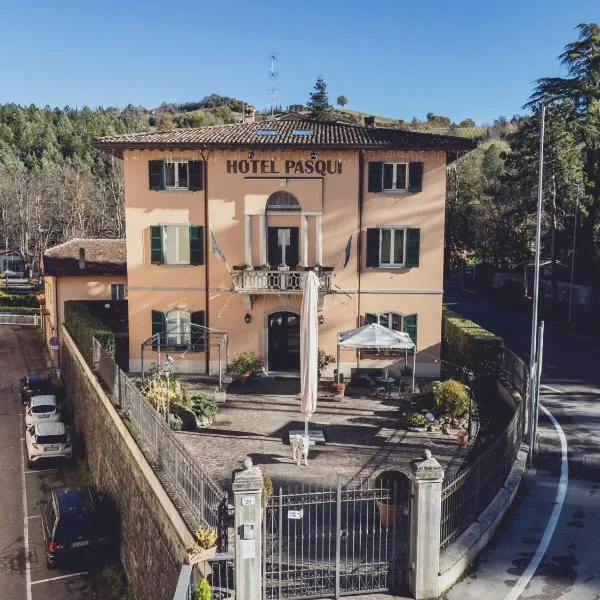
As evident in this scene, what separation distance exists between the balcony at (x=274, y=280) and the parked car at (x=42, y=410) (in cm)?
867

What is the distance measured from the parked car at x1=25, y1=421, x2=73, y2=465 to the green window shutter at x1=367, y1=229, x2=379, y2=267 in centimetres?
1252

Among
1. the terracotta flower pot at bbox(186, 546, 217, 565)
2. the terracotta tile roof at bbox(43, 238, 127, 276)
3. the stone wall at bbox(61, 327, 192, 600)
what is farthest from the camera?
the terracotta tile roof at bbox(43, 238, 127, 276)

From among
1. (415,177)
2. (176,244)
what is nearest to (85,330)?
(176,244)

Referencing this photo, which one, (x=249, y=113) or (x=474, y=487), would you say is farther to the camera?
(x=249, y=113)

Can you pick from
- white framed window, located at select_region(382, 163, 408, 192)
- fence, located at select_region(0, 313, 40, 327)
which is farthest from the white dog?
fence, located at select_region(0, 313, 40, 327)

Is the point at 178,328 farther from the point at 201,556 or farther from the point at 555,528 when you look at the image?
the point at 201,556

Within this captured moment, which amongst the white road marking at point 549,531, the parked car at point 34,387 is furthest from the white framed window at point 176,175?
the white road marking at point 549,531

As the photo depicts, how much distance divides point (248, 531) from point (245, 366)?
49.0ft

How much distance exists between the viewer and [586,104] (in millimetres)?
40031

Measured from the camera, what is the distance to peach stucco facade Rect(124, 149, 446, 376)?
77.3 feet

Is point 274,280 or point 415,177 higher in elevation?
point 415,177

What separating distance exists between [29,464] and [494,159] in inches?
2811

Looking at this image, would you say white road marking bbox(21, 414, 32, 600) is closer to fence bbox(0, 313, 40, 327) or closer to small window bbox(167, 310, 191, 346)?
small window bbox(167, 310, 191, 346)

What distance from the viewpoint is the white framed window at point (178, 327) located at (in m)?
24.5
